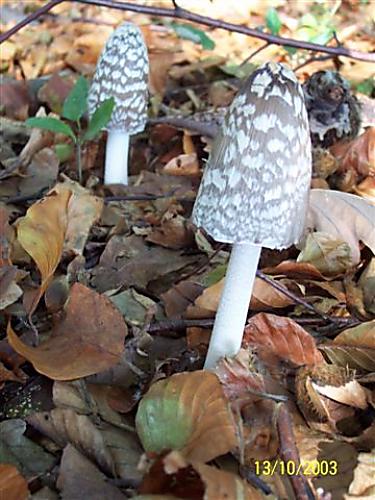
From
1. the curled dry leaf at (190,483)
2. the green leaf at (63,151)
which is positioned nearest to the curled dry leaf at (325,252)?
the curled dry leaf at (190,483)

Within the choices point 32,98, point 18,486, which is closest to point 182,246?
point 18,486

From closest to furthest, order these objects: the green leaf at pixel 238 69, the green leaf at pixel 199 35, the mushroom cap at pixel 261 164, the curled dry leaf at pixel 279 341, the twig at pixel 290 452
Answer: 1. the twig at pixel 290 452
2. the mushroom cap at pixel 261 164
3. the curled dry leaf at pixel 279 341
4. the green leaf at pixel 199 35
5. the green leaf at pixel 238 69

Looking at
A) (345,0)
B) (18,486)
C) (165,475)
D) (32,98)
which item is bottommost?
(18,486)

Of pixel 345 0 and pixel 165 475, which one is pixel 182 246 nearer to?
pixel 165 475

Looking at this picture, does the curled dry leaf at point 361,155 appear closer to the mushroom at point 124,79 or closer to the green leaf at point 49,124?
the mushroom at point 124,79

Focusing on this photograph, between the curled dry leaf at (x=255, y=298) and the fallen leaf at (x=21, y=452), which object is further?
the curled dry leaf at (x=255, y=298)

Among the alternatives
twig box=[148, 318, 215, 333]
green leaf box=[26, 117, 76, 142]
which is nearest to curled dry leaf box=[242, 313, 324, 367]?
twig box=[148, 318, 215, 333]

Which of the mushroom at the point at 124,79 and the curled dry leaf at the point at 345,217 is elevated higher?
the mushroom at the point at 124,79

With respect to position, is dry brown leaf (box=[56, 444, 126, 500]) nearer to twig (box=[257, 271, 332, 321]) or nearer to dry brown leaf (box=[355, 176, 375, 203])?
twig (box=[257, 271, 332, 321])
